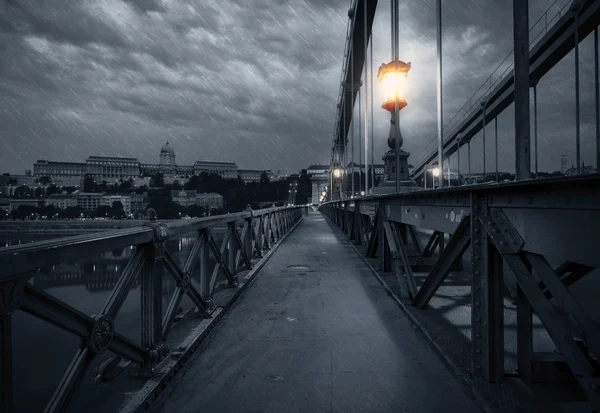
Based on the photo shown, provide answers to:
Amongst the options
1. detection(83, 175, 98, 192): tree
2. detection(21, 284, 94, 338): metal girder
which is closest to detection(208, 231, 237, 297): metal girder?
detection(21, 284, 94, 338): metal girder

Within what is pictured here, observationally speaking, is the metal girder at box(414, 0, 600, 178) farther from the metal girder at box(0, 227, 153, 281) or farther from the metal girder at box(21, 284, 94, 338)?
the metal girder at box(21, 284, 94, 338)

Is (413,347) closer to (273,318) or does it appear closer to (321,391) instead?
(321,391)

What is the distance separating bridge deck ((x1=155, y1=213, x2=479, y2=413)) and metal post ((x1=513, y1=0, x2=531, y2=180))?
6.08 ft

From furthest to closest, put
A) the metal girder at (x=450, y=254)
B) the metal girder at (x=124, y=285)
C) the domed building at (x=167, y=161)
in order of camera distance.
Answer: the domed building at (x=167, y=161), the metal girder at (x=450, y=254), the metal girder at (x=124, y=285)

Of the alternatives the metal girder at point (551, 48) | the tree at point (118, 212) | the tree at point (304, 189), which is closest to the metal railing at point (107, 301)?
the metal girder at point (551, 48)

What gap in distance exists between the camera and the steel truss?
64.4 inches

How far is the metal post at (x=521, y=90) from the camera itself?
2795mm

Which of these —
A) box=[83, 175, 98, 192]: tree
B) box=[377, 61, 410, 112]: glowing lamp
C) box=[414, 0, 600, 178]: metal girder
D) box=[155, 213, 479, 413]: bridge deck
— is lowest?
box=[155, 213, 479, 413]: bridge deck

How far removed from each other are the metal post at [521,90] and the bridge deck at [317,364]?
1.85 meters

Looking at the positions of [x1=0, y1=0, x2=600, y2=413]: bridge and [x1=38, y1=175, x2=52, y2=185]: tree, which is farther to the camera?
[x1=38, y1=175, x2=52, y2=185]: tree

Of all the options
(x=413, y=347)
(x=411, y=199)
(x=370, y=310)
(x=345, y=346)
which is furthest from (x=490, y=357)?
(x=411, y=199)

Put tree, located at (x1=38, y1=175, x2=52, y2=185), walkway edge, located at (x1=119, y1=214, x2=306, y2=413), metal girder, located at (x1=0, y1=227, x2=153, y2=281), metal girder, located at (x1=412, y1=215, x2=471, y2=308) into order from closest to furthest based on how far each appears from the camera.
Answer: metal girder, located at (x1=0, y1=227, x2=153, y2=281) → walkway edge, located at (x1=119, y1=214, x2=306, y2=413) → metal girder, located at (x1=412, y1=215, x2=471, y2=308) → tree, located at (x1=38, y1=175, x2=52, y2=185)

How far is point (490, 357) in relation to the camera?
254 cm

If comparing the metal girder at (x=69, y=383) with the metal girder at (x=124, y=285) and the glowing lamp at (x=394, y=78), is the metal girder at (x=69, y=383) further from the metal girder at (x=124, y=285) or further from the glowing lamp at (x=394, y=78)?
the glowing lamp at (x=394, y=78)
